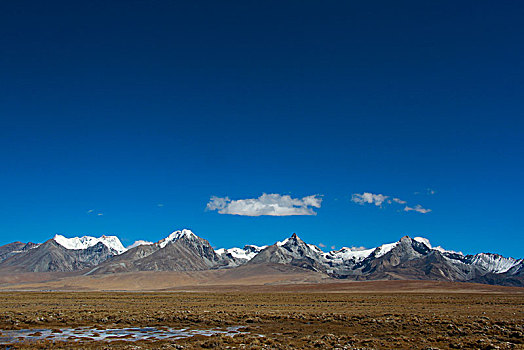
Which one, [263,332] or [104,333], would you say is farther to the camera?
[263,332]

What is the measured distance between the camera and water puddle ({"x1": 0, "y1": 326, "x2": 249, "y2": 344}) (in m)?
31.2

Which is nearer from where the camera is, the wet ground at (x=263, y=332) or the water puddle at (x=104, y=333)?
the wet ground at (x=263, y=332)

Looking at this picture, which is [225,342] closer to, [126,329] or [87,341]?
[87,341]

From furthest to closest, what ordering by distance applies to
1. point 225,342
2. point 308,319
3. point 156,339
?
point 308,319 < point 156,339 < point 225,342

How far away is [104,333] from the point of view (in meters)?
34.4

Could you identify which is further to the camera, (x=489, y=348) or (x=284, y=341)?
(x=284, y=341)

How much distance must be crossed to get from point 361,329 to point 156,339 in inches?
698

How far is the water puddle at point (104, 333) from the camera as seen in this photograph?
1229 inches

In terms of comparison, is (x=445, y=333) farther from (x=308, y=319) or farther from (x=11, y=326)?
(x=11, y=326)

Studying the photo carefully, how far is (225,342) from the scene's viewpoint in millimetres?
29344

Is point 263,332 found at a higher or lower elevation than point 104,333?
lower

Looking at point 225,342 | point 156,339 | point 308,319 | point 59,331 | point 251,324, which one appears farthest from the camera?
point 308,319

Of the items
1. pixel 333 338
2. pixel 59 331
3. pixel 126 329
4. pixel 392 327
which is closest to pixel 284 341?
pixel 333 338

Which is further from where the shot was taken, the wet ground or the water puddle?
the water puddle
